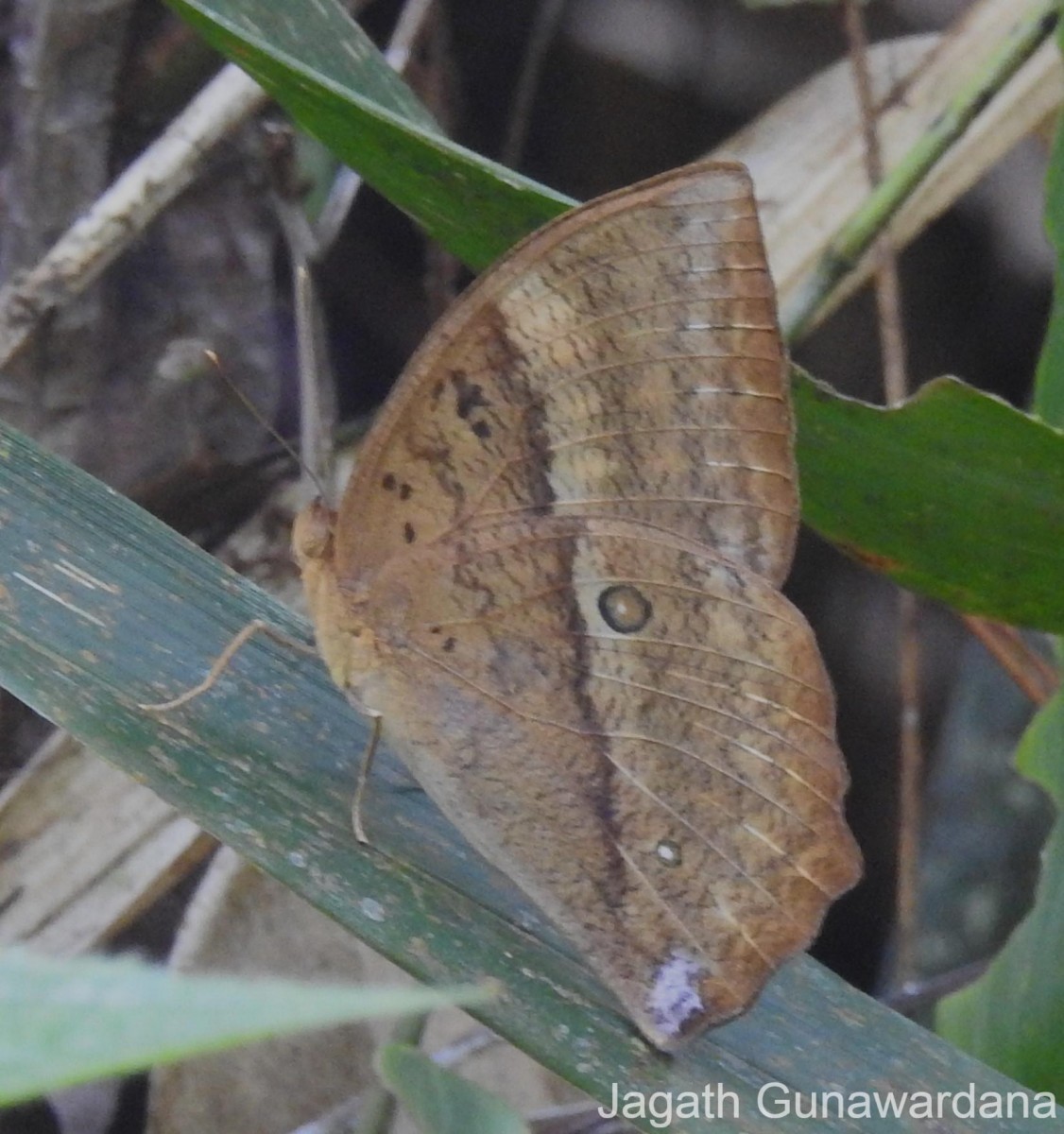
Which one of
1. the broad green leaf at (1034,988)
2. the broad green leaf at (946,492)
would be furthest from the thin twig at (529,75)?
the broad green leaf at (1034,988)

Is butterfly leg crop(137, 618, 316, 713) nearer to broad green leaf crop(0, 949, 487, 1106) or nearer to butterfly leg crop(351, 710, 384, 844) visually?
butterfly leg crop(351, 710, 384, 844)

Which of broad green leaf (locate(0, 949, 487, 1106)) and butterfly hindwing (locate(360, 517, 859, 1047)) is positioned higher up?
broad green leaf (locate(0, 949, 487, 1106))

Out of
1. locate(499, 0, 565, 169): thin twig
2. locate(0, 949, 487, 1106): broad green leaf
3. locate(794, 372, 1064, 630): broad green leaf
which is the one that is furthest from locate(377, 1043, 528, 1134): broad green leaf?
locate(499, 0, 565, 169): thin twig

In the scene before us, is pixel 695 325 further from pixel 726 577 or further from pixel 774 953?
pixel 774 953

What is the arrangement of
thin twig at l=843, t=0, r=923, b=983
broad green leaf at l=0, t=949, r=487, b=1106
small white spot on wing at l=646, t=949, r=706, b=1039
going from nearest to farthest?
broad green leaf at l=0, t=949, r=487, b=1106 → small white spot on wing at l=646, t=949, r=706, b=1039 → thin twig at l=843, t=0, r=923, b=983

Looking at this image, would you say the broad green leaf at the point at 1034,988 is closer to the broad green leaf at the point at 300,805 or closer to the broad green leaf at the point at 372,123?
the broad green leaf at the point at 300,805

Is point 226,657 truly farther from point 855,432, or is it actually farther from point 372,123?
point 855,432
